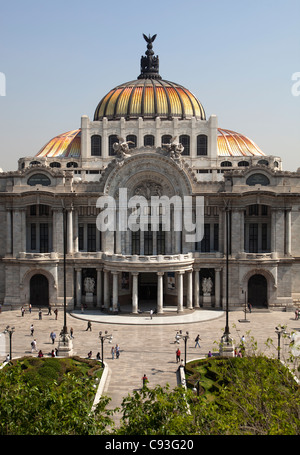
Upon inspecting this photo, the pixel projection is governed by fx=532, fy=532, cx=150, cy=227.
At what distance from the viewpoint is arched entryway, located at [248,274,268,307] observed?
69750 mm

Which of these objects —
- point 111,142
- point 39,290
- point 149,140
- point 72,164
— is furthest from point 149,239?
point 72,164

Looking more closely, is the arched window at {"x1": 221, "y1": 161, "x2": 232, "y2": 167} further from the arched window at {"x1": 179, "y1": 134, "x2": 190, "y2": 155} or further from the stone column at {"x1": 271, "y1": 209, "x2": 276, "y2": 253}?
the stone column at {"x1": 271, "y1": 209, "x2": 276, "y2": 253}

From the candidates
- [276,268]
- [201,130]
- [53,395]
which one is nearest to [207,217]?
[276,268]

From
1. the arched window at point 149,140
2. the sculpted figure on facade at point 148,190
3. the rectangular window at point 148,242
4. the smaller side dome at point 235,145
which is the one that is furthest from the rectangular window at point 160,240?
the smaller side dome at point 235,145

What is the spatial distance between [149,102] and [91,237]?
24.9 meters

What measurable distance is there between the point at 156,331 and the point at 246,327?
995 centimetres

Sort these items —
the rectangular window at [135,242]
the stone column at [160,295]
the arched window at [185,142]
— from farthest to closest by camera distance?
the arched window at [185,142]
the rectangular window at [135,242]
the stone column at [160,295]

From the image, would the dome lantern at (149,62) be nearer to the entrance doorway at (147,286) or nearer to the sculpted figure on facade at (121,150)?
the sculpted figure on facade at (121,150)

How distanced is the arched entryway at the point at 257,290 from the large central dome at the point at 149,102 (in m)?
28.6

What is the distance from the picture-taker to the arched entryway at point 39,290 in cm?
7062

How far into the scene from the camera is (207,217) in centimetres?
7025

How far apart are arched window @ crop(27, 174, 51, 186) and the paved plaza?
16.6 metres

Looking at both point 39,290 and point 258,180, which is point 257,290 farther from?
point 39,290

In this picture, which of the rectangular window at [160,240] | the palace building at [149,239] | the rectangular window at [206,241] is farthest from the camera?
the rectangular window at [160,240]
